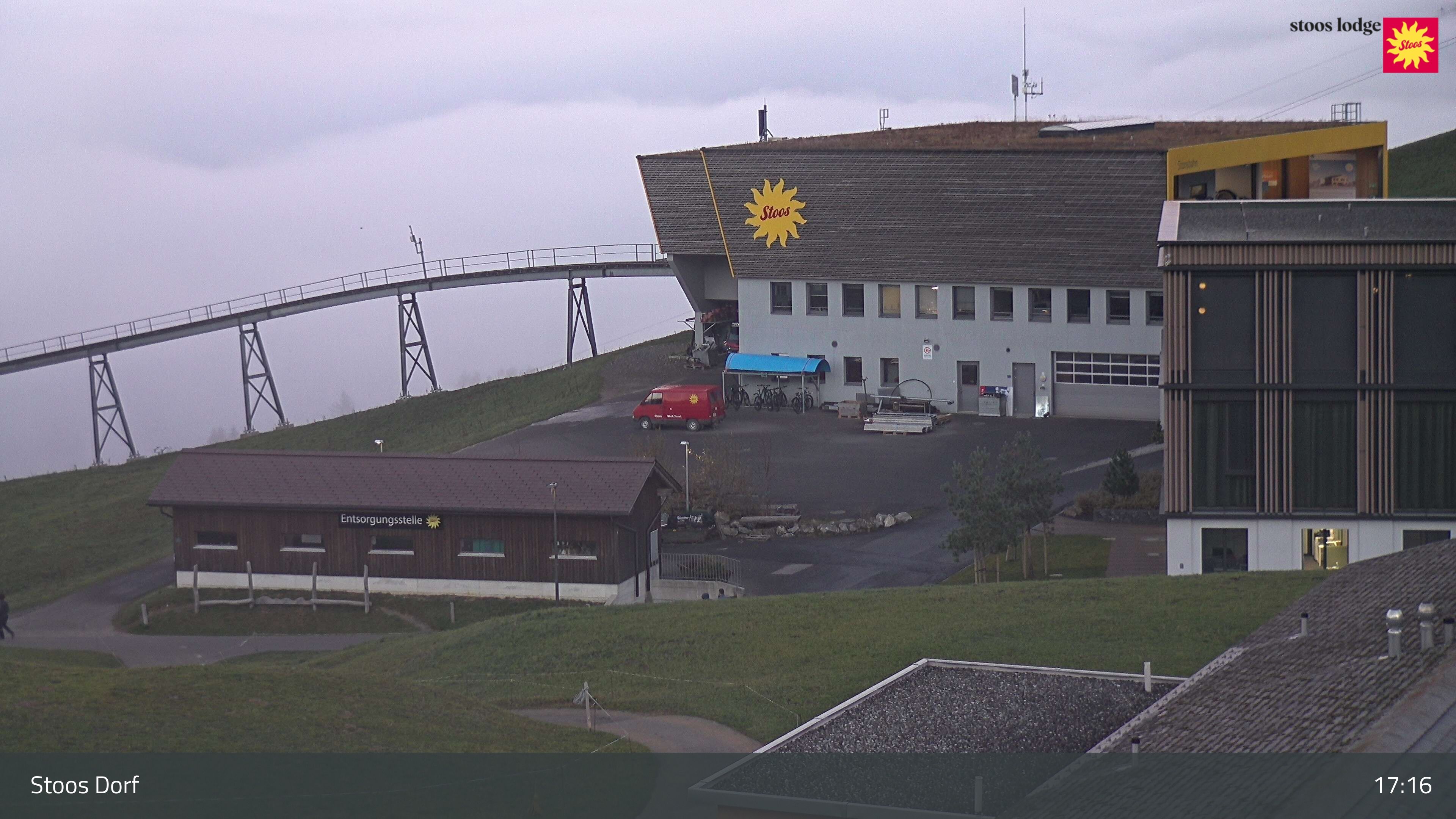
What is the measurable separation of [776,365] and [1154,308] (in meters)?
13.9

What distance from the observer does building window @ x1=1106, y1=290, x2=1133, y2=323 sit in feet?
167

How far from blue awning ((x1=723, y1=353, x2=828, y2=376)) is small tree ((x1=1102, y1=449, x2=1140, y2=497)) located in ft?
52.2

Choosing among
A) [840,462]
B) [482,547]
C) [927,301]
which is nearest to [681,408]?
[840,462]

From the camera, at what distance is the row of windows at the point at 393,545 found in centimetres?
3669

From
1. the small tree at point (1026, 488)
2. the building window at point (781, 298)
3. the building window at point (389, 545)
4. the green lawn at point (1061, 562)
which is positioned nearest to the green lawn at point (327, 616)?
the building window at point (389, 545)

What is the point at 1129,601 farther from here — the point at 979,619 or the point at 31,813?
the point at 31,813

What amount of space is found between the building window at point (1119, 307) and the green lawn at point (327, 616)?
79.8 ft

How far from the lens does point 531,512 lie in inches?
1443

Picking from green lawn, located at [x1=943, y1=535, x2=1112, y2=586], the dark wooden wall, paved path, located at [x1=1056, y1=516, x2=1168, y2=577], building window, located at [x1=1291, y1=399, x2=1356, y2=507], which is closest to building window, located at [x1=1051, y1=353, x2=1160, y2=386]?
paved path, located at [x1=1056, y1=516, x2=1168, y2=577]

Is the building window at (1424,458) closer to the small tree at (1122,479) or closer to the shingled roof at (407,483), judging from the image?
the small tree at (1122,479)

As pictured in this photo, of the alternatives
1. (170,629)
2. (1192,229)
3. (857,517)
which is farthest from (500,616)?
(1192,229)

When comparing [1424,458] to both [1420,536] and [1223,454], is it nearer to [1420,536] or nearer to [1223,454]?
[1420,536]

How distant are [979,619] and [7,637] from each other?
929 inches

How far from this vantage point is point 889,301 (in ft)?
180
